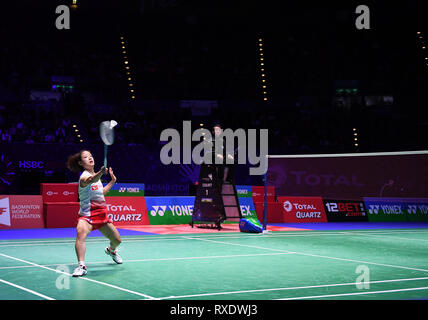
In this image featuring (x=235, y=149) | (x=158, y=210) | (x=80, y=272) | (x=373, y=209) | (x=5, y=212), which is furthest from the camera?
(x=235, y=149)

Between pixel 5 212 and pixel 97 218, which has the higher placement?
A: pixel 97 218

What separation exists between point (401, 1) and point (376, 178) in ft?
48.1

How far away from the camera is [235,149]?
1200 inches

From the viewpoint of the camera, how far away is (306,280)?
8.94 metres

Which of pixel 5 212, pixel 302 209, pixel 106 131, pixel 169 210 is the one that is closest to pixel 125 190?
pixel 169 210

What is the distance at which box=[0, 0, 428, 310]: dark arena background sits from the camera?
966 cm

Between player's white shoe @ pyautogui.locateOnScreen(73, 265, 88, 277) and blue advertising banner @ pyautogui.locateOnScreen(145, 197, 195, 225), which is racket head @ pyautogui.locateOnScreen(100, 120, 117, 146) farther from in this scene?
blue advertising banner @ pyautogui.locateOnScreen(145, 197, 195, 225)

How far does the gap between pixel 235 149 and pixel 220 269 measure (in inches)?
812

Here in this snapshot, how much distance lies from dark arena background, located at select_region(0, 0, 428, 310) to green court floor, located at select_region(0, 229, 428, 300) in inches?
2.2

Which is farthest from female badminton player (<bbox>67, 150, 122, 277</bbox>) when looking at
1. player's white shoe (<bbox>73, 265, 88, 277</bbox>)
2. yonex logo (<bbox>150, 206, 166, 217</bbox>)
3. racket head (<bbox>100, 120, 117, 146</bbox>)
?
yonex logo (<bbox>150, 206, 166, 217</bbox>)

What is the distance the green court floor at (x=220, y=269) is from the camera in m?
7.77

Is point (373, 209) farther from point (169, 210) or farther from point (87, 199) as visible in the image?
point (87, 199)

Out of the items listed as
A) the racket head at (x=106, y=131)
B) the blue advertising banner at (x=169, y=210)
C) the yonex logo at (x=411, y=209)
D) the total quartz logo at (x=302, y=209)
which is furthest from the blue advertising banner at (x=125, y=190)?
the racket head at (x=106, y=131)

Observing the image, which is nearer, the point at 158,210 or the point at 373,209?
the point at 158,210
